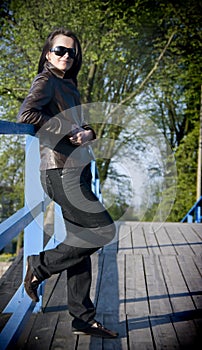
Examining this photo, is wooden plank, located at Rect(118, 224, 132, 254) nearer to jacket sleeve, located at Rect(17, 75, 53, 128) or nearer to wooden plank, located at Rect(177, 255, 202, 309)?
wooden plank, located at Rect(177, 255, 202, 309)

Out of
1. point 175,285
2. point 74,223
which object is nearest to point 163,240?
point 175,285

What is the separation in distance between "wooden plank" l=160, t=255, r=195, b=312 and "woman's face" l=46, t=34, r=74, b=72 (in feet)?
4.63

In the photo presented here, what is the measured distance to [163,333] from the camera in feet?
7.54

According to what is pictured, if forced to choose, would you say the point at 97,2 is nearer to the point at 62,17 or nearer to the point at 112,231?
the point at 62,17

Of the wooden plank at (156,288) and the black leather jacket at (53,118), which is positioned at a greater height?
the black leather jacket at (53,118)

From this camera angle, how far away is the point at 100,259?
3883 mm

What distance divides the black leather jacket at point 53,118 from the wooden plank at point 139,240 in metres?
2.13

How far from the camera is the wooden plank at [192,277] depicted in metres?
2.90

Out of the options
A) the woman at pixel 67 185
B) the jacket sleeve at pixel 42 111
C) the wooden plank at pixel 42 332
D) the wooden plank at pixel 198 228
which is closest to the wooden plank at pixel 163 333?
the woman at pixel 67 185

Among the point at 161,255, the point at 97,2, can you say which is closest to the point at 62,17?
the point at 97,2

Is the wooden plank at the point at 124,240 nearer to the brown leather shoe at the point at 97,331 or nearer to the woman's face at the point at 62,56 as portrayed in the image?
the brown leather shoe at the point at 97,331

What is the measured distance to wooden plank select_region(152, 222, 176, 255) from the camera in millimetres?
4156

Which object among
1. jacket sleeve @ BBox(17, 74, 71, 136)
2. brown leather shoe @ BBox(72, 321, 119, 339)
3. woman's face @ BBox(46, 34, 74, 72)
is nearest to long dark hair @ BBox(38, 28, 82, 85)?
woman's face @ BBox(46, 34, 74, 72)

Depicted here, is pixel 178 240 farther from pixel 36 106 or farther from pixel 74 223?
pixel 36 106
